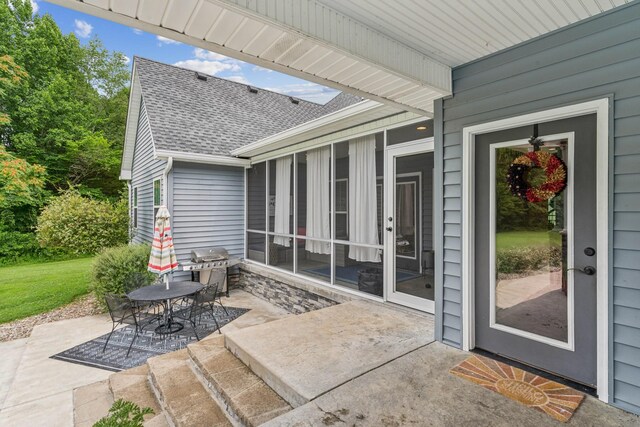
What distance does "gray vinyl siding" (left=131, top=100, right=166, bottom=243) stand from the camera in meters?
8.14

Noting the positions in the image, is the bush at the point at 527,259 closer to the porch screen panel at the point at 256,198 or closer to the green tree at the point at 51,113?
the porch screen panel at the point at 256,198

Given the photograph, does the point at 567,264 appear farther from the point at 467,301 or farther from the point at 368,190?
the point at 368,190

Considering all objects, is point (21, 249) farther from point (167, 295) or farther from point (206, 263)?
point (167, 295)

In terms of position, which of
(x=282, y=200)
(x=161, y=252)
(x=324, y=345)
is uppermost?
(x=282, y=200)

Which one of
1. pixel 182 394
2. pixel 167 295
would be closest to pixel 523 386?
pixel 182 394

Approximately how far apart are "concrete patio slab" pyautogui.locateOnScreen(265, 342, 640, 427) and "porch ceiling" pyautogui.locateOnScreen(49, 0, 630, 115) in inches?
93.6

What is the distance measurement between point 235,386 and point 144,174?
27.4 ft

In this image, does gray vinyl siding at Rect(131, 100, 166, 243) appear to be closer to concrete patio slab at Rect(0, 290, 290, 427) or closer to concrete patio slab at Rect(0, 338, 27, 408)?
concrete patio slab at Rect(0, 290, 290, 427)

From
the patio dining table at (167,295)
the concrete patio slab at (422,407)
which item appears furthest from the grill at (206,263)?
the concrete patio slab at (422,407)

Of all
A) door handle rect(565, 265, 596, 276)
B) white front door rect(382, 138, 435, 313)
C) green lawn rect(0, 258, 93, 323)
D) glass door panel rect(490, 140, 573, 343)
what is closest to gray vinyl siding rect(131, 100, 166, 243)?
green lawn rect(0, 258, 93, 323)

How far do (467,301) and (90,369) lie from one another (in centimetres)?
454

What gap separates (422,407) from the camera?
6.82 ft

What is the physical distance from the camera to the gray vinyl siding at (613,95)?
81.5 inches

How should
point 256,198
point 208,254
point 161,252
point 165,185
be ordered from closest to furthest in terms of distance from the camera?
point 161,252
point 165,185
point 208,254
point 256,198
